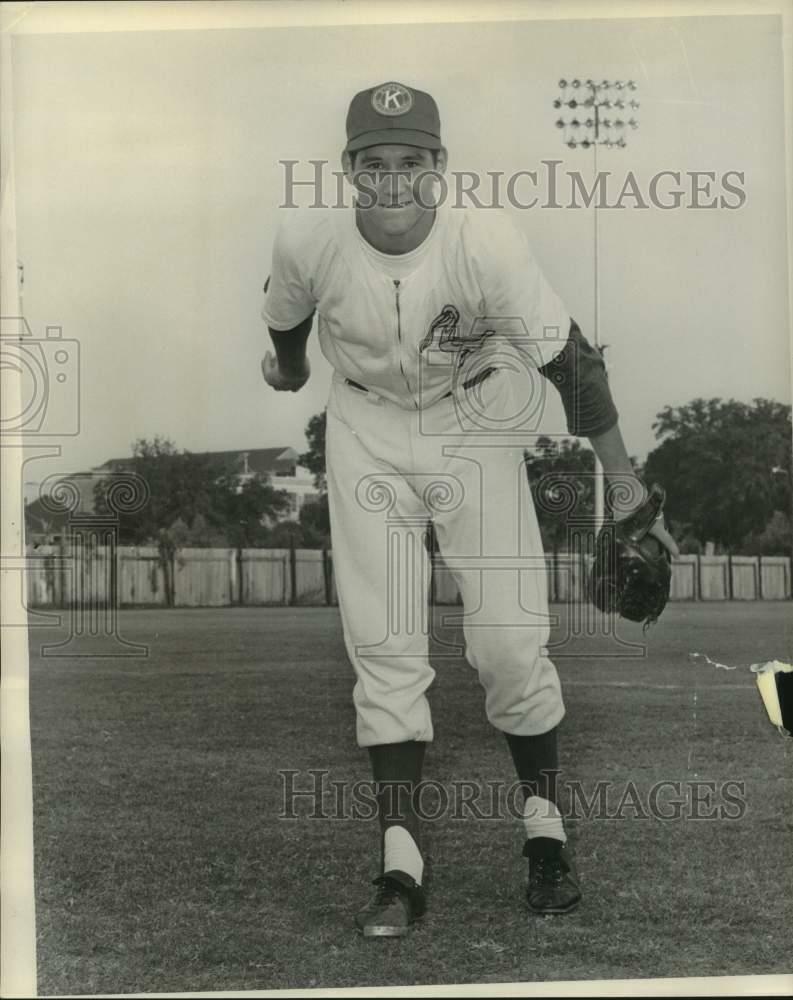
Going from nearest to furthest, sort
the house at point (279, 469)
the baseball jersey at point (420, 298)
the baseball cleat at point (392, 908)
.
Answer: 1. the baseball cleat at point (392, 908)
2. the baseball jersey at point (420, 298)
3. the house at point (279, 469)

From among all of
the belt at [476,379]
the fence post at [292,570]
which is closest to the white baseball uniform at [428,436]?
the belt at [476,379]

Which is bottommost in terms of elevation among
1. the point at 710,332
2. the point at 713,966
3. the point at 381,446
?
the point at 713,966

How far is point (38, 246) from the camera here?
3.76 meters

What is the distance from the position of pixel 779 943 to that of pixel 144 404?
213 cm

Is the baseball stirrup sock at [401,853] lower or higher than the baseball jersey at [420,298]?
lower

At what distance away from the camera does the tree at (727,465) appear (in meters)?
3.91

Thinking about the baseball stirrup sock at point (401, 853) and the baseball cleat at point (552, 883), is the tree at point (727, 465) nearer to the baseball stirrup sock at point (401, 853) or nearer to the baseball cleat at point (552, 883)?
the baseball cleat at point (552, 883)

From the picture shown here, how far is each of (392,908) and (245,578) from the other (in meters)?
0.93

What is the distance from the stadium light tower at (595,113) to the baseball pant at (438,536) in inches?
24.8

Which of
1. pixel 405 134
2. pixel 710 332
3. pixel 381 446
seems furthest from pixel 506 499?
pixel 405 134

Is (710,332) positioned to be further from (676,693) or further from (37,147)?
(37,147)

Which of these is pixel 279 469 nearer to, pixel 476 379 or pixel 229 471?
pixel 229 471

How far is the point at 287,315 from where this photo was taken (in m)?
3.82
